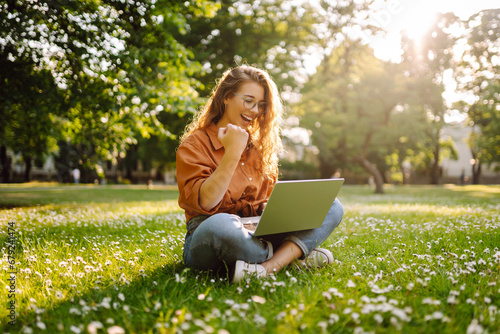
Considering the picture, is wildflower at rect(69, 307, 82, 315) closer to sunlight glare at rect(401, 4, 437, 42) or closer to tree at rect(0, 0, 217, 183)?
tree at rect(0, 0, 217, 183)

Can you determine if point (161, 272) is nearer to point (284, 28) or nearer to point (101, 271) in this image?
point (101, 271)

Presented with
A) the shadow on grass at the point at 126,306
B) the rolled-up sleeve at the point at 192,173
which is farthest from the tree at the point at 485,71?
the shadow on grass at the point at 126,306

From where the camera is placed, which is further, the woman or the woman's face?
the woman's face

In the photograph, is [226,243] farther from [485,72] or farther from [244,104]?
[485,72]

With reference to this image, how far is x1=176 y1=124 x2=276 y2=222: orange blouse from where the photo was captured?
3.14 m

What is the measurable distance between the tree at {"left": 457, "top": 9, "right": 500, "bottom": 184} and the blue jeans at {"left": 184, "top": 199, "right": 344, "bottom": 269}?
359 inches

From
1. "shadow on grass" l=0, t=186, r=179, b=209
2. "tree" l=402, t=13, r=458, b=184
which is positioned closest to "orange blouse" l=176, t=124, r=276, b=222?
"shadow on grass" l=0, t=186, r=179, b=209

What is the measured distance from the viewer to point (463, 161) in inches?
2443

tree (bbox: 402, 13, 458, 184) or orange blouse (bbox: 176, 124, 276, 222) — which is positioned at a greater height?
tree (bbox: 402, 13, 458, 184)

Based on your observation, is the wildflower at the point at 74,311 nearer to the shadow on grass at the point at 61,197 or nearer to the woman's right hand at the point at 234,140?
the woman's right hand at the point at 234,140

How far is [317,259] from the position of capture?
3.49m

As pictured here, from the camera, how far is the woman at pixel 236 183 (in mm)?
2994

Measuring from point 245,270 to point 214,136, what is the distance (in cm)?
134

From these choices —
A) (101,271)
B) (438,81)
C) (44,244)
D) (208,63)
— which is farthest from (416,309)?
(438,81)
